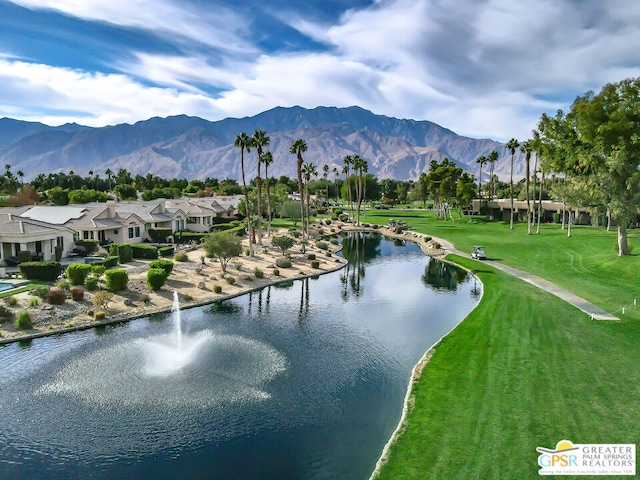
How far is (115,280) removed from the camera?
39219 mm

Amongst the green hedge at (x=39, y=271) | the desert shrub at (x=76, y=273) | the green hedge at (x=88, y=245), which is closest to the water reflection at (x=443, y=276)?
the desert shrub at (x=76, y=273)

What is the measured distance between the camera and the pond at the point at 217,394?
18.0m

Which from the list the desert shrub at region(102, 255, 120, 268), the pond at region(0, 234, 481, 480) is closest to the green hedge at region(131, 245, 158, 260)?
the desert shrub at region(102, 255, 120, 268)

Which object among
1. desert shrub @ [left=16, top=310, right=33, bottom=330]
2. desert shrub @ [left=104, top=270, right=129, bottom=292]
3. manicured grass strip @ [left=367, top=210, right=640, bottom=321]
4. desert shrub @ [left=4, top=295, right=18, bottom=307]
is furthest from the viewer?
manicured grass strip @ [left=367, top=210, right=640, bottom=321]

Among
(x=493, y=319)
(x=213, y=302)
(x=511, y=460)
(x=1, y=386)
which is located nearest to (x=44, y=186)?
(x=213, y=302)

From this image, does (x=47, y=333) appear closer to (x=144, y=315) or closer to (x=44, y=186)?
(x=144, y=315)

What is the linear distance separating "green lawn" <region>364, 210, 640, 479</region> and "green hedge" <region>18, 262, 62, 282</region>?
34600 mm

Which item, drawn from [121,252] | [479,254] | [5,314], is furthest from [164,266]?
[479,254]

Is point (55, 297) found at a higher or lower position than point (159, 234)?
lower

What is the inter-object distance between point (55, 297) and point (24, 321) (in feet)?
13.4

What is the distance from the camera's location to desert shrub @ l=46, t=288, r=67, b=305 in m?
34.9

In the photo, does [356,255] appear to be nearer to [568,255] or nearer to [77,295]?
[568,255]

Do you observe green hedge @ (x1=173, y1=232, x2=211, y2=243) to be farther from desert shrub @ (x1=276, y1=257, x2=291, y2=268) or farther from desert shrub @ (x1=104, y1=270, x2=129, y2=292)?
desert shrub @ (x1=104, y1=270, x2=129, y2=292)

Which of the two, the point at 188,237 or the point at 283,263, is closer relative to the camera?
the point at 283,263
